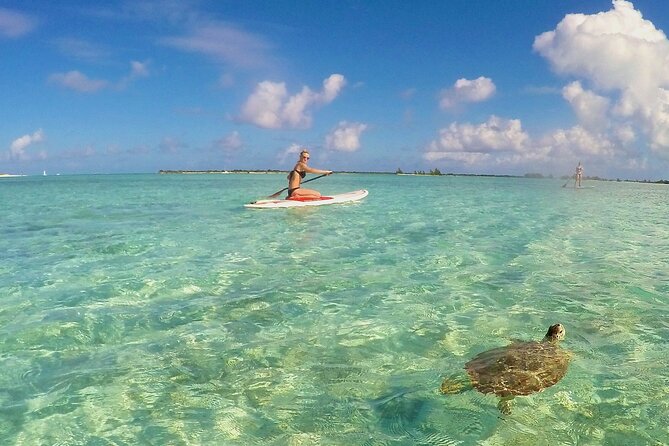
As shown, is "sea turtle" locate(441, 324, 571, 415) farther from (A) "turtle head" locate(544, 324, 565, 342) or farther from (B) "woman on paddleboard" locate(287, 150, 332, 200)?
(B) "woman on paddleboard" locate(287, 150, 332, 200)

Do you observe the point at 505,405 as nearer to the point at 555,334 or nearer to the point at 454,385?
the point at 454,385

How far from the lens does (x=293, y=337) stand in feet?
19.7

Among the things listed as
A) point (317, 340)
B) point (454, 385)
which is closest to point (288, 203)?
point (317, 340)

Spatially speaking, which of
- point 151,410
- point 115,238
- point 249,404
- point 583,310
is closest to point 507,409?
point 249,404

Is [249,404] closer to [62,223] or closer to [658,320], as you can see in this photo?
[658,320]

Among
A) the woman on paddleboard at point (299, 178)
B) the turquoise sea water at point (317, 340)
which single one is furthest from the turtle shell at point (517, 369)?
the woman on paddleboard at point (299, 178)

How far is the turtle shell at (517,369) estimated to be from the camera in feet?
14.6

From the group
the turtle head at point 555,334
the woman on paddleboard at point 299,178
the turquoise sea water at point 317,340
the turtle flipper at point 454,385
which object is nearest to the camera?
the turquoise sea water at point 317,340

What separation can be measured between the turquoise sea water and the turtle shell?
12cm

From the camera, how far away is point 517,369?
181 inches

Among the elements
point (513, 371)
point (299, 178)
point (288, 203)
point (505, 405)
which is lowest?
point (505, 405)

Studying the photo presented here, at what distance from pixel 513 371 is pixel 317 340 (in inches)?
93.8

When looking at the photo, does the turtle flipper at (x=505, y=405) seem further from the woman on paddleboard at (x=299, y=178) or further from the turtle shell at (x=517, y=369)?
the woman on paddleboard at (x=299, y=178)

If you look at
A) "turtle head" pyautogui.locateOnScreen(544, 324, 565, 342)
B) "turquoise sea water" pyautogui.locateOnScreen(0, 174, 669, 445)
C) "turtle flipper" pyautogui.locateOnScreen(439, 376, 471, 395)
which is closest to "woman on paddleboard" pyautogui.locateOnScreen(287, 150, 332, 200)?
"turquoise sea water" pyautogui.locateOnScreen(0, 174, 669, 445)
